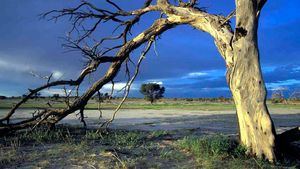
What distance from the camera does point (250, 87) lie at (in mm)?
9500

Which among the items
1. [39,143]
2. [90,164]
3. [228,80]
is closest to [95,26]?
[39,143]

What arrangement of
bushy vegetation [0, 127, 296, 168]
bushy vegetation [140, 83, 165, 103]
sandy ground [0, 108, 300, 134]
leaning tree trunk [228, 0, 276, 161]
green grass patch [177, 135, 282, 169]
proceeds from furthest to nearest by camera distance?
bushy vegetation [140, 83, 165, 103] → sandy ground [0, 108, 300, 134] → leaning tree trunk [228, 0, 276, 161] → green grass patch [177, 135, 282, 169] → bushy vegetation [0, 127, 296, 168]

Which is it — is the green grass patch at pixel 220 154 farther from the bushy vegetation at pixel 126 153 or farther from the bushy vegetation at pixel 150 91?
the bushy vegetation at pixel 150 91

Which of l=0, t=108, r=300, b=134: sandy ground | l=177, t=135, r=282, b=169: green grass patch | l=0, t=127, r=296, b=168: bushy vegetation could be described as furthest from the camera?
l=0, t=108, r=300, b=134: sandy ground

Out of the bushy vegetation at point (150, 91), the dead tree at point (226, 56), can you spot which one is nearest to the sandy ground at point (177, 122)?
the dead tree at point (226, 56)

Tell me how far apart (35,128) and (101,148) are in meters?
3.13

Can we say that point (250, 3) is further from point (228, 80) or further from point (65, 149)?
point (65, 149)

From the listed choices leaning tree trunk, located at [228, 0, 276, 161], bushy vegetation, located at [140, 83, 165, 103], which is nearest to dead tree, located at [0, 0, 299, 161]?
leaning tree trunk, located at [228, 0, 276, 161]

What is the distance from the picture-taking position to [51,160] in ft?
29.0

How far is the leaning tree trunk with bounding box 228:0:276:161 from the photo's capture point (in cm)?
935

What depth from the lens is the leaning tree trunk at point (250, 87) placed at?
935 cm

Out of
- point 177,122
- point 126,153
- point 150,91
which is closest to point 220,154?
point 126,153

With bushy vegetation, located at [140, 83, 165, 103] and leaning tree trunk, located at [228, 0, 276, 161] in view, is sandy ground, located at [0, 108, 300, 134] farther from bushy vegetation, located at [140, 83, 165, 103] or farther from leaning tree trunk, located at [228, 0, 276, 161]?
bushy vegetation, located at [140, 83, 165, 103]

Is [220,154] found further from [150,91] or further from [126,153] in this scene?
[150,91]
